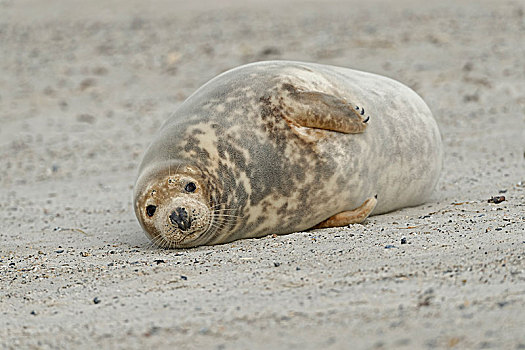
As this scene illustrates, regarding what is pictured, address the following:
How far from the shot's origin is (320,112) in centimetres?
434

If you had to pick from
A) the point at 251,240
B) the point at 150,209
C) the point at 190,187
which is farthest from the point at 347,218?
the point at 150,209

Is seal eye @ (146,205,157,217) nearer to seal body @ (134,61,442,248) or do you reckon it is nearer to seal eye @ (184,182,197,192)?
seal body @ (134,61,442,248)

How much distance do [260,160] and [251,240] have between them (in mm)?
432

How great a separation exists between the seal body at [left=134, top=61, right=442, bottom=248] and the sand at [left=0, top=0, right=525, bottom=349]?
0.18 m

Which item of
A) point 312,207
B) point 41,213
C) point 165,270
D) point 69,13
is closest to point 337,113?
point 312,207

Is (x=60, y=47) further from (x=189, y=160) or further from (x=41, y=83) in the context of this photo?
(x=189, y=160)

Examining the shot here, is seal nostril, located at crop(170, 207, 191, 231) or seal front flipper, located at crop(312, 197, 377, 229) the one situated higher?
seal nostril, located at crop(170, 207, 191, 231)

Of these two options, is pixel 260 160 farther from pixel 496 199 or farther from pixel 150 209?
pixel 496 199

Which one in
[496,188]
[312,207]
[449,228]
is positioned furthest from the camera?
[496,188]

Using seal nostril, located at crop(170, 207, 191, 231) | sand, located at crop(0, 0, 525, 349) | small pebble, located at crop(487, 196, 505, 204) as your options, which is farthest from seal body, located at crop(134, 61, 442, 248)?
small pebble, located at crop(487, 196, 505, 204)

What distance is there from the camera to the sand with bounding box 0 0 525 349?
8.91ft

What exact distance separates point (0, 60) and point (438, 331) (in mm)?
10569

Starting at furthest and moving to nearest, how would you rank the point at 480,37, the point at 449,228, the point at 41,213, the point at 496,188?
the point at 480,37 < the point at 41,213 < the point at 496,188 < the point at 449,228

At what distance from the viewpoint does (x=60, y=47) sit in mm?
12211
